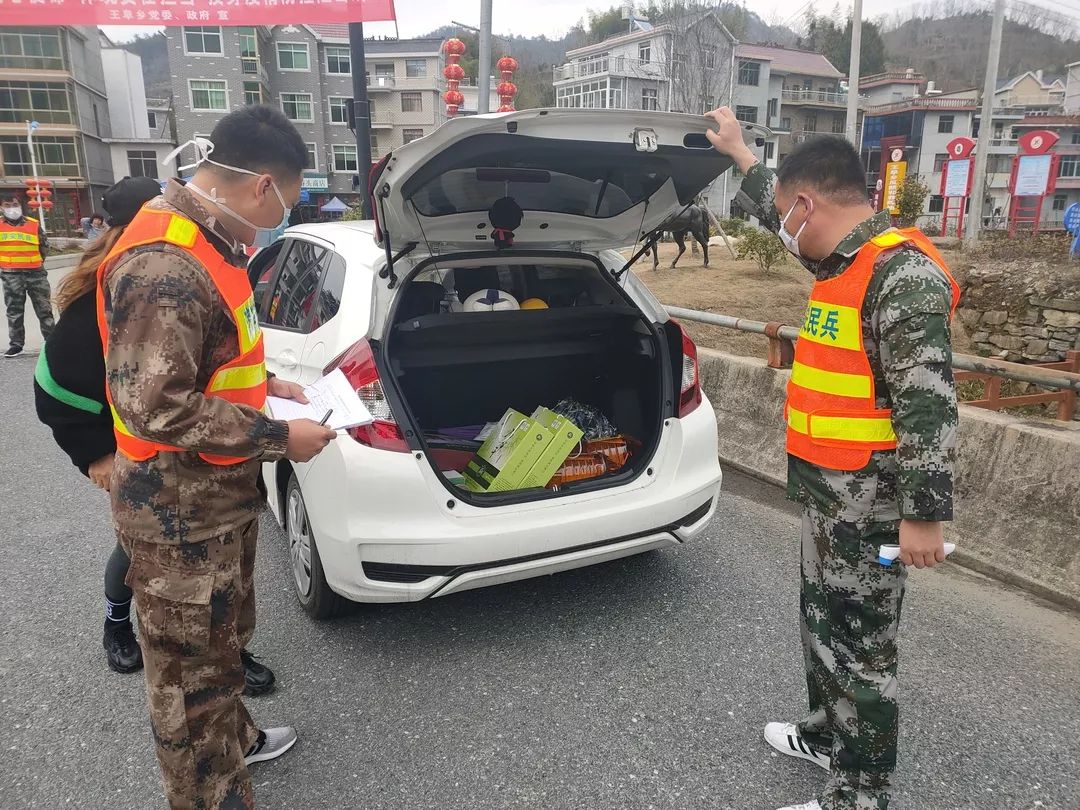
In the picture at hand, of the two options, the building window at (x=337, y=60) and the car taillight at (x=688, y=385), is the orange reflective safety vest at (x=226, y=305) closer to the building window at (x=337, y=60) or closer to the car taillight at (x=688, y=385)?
the car taillight at (x=688, y=385)

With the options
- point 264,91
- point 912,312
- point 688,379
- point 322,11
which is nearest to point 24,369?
point 322,11

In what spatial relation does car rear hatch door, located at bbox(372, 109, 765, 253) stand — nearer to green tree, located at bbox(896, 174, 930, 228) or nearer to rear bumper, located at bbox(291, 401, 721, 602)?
rear bumper, located at bbox(291, 401, 721, 602)

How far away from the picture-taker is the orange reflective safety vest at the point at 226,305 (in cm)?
171

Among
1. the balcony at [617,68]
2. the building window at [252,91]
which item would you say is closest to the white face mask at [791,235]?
the balcony at [617,68]

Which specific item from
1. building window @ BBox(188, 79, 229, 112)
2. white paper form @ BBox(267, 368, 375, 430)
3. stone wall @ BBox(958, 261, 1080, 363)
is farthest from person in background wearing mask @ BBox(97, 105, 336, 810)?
building window @ BBox(188, 79, 229, 112)

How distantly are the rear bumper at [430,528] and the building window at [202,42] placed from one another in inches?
1798

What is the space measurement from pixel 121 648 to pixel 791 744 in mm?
2482

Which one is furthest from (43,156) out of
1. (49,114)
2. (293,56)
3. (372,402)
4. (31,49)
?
(372,402)

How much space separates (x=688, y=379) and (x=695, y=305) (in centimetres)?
771

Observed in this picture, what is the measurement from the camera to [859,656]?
202 cm

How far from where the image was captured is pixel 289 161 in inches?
75.2

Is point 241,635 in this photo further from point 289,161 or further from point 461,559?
point 289,161

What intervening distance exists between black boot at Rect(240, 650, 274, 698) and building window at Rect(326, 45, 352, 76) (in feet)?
164

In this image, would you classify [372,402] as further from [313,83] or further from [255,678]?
[313,83]
